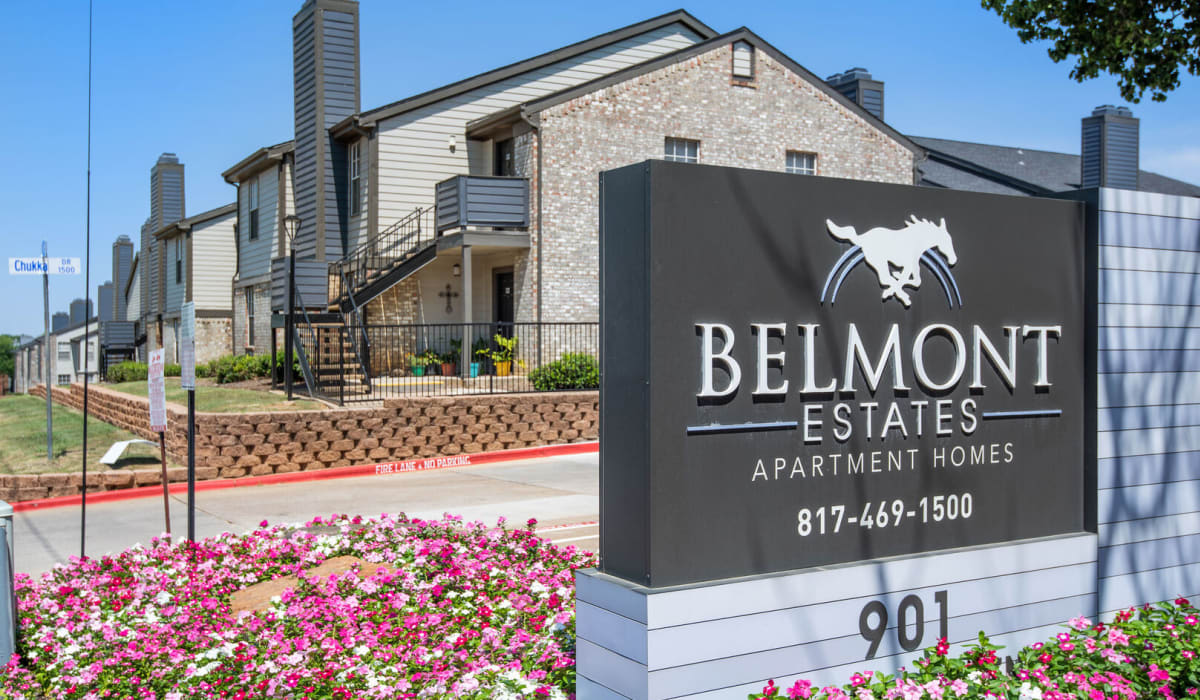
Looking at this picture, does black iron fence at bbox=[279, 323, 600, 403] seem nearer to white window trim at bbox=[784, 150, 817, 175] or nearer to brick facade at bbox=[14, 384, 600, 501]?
brick facade at bbox=[14, 384, 600, 501]

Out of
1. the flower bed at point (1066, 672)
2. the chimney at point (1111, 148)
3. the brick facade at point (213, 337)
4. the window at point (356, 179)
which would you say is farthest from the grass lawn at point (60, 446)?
the chimney at point (1111, 148)

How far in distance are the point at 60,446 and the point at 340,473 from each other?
4.95 meters

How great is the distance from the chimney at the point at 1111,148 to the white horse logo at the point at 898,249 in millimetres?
32491

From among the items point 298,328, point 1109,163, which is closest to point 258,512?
point 298,328

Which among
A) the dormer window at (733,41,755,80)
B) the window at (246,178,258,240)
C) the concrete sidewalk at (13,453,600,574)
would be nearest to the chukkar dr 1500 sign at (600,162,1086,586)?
the concrete sidewalk at (13,453,600,574)

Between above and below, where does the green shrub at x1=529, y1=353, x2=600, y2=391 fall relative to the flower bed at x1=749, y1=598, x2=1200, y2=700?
above

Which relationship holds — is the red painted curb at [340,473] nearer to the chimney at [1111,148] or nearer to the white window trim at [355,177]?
the white window trim at [355,177]

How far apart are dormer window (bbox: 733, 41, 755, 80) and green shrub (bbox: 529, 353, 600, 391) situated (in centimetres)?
857

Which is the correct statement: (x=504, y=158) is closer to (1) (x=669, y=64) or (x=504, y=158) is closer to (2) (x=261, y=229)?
(1) (x=669, y=64)

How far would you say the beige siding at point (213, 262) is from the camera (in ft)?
113

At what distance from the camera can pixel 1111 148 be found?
34156 mm

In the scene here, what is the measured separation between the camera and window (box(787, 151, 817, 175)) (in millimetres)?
24594

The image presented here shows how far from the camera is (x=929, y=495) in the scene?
517cm

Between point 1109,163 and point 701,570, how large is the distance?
34.6m
